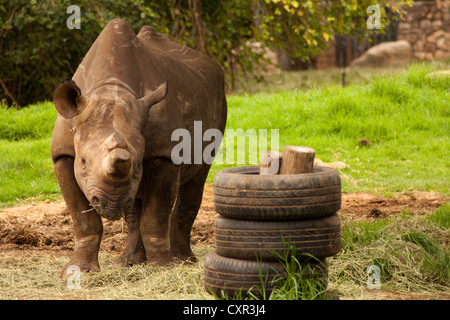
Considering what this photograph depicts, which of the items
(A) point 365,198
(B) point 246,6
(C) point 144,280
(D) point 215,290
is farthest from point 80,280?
(B) point 246,6

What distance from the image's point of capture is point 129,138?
5.31m

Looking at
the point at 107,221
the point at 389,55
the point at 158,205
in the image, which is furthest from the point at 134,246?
the point at 389,55

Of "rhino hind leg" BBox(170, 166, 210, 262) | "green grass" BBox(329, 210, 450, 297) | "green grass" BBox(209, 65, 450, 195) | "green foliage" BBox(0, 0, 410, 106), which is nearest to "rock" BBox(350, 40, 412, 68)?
"green foliage" BBox(0, 0, 410, 106)

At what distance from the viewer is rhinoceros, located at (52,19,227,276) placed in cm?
524

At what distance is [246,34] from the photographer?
17109mm

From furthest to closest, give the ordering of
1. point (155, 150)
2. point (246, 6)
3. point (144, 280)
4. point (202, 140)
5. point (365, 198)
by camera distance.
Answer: point (246, 6)
point (365, 198)
point (202, 140)
point (155, 150)
point (144, 280)

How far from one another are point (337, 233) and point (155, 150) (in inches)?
69.3

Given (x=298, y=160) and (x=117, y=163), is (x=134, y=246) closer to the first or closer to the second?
(x=117, y=163)

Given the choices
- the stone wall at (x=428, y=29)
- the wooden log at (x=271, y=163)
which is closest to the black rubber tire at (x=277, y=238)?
the wooden log at (x=271, y=163)

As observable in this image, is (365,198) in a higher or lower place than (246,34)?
lower

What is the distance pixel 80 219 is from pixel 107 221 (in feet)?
8.63

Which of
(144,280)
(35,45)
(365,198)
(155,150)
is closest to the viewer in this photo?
(144,280)

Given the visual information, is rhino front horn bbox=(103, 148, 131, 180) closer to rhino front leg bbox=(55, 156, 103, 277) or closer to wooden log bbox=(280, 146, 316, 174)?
rhino front leg bbox=(55, 156, 103, 277)

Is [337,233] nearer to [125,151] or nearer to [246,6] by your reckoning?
[125,151]
